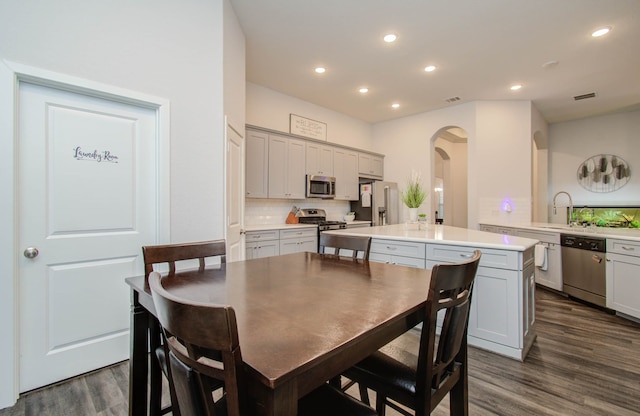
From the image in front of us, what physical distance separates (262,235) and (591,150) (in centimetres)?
687

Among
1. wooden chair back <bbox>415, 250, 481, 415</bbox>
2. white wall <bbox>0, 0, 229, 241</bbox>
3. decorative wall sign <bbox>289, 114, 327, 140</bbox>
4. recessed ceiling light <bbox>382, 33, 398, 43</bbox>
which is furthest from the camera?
decorative wall sign <bbox>289, 114, 327, 140</bbox>

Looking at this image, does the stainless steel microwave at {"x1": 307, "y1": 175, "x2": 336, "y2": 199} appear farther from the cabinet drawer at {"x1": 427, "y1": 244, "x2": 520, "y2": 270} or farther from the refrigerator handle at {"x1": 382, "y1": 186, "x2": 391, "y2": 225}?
the cabinet drawer at {"x1": 427, "y1": 244, "x2": 520, "y2": 270}

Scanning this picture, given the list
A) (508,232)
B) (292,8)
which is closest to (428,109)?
(508,232)

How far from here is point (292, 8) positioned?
285 centimetres

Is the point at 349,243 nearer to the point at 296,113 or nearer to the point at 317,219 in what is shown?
the point at 317,219

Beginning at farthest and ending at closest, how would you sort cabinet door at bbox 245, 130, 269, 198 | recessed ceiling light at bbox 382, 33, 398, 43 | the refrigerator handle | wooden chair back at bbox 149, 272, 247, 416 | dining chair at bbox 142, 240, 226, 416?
the refrigerator handle < cabinet door at bbox 245, 130, 269, 198 < recessed ceiling light at bbox 382, 33, 398, 43 < dining chair at bbox 142, 240, 226, 416 < wooden chair back at bbox 149, 272, 247, 416

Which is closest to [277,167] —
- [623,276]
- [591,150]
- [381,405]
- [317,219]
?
[317,219]

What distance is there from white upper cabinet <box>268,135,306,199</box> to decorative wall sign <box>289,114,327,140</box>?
0.38 meters

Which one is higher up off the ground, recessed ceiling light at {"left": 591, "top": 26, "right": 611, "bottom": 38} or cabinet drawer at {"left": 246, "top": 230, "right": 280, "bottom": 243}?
recessed ceiling light at {"left": 591, "top": 26, "right": 611, "bottom": 38}

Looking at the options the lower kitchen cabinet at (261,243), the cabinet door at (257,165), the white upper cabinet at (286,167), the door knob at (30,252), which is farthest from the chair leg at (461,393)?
the white upper cabinet at (286,167)

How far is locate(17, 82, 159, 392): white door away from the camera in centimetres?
189

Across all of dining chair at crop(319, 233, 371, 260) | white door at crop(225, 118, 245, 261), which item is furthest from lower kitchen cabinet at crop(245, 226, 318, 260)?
dining chair at crop(319, 233, 371, 260)

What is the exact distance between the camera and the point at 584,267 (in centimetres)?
355

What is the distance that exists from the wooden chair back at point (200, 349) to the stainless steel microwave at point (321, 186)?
4.24 metres
